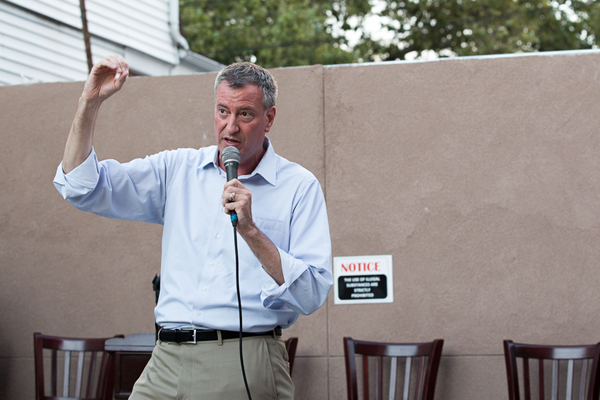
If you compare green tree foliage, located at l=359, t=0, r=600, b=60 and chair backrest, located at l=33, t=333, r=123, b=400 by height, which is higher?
green tree foliage, located at l=359, t=0, r=600, b=60

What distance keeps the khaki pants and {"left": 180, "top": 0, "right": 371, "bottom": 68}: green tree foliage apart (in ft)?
38.2

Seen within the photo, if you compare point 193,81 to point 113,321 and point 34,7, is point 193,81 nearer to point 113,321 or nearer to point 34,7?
point 113,321

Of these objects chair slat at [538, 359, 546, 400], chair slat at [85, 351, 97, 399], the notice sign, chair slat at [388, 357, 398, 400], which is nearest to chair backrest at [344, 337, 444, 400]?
chair slat at [388, 357, 398, 400]

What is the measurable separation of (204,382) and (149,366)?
220mm

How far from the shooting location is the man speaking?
5.59 feet

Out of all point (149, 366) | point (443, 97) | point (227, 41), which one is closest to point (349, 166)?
point (443, 97)

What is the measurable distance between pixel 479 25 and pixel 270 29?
15.5ft

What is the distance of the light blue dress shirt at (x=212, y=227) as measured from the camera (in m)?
1.73

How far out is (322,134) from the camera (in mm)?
4254

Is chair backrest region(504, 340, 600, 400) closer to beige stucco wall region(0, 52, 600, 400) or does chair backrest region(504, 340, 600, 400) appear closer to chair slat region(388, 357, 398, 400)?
beige stucco wall region(0, 52, 600, 400)

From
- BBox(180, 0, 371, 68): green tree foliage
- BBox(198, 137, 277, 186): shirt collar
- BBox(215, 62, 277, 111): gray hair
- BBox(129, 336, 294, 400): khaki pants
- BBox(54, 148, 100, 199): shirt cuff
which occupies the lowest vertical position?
BBox(129, 336, 294, 400): khaki pants

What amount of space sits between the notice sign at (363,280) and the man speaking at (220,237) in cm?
225

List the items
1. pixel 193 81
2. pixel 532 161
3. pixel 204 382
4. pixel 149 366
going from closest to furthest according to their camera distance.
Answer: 1. pixel 204 382
2. pixel 149 366
3. pixel 532 161
4. pixel 193 81

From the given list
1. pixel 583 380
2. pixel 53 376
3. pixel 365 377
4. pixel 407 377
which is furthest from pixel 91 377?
pixel 583 380
